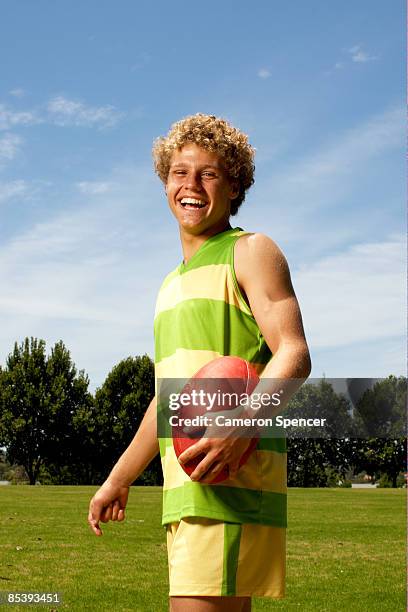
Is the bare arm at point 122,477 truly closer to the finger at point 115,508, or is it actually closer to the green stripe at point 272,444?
the finger at point 115,508

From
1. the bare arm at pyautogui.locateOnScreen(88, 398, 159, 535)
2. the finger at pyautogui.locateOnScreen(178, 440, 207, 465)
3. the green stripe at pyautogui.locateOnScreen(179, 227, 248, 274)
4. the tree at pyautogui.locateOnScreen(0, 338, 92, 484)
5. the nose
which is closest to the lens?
the finger at pyautogui.locateOnScreen(178, 440, 207, 465)

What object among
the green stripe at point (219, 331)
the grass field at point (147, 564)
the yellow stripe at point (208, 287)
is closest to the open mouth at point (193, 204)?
the yellow stripe at point (208, 287)

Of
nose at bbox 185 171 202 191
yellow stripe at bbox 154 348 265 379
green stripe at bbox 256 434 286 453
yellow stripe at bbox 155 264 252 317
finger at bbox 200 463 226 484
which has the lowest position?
finger at bbox 200 463 226 484

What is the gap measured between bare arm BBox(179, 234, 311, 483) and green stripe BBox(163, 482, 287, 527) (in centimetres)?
9

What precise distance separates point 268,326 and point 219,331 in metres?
0.18

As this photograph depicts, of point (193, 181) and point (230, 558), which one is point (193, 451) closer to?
point (230, 558)

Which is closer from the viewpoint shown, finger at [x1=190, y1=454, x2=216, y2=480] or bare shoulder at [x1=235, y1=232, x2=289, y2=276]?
finger at [x1=190, y1=454, x2=216, y2=480]

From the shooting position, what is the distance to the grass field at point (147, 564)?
27.1 ft

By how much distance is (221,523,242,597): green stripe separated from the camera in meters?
2.58

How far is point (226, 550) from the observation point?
2.58 meters

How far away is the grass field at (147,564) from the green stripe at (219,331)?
5.56m

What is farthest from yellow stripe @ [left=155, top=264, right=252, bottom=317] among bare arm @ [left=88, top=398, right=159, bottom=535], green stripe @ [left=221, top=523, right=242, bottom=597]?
green stripe @ [left=221, top=523, right=242, bottom=597]

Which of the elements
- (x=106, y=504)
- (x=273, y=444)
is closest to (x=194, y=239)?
→ (x=273, y=444)

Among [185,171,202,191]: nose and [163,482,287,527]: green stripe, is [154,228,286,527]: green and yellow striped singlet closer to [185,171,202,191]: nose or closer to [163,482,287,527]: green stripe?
[163,482,287,527]: green stripe
